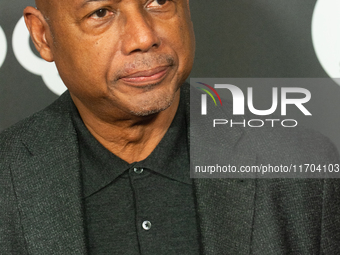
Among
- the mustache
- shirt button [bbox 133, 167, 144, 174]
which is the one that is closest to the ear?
the mustache

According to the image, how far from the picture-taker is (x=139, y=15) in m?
1.22

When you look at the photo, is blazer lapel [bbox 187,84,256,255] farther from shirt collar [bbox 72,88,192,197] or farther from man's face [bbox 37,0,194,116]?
man's face [bbox 37,0,194,116]

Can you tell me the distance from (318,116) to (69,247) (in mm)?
1284

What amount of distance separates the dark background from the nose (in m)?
0.89

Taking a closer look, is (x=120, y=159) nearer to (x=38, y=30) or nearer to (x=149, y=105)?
(x=149, y=105)

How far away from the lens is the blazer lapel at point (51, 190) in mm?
1326

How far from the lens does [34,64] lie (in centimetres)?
209

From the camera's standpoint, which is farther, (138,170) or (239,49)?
(239,49)

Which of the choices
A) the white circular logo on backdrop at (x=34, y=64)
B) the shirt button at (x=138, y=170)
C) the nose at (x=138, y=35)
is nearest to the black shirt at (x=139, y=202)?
the shirt button at (x=138, y=170)

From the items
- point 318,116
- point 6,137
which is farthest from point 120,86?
point 318,116

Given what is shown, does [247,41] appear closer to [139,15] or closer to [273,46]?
[273,46]

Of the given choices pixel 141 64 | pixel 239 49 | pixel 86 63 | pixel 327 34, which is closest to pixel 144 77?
pixel 141 64

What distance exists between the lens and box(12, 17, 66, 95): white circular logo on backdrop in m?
2.07

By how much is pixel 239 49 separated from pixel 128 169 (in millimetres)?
925
